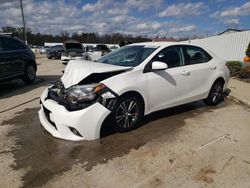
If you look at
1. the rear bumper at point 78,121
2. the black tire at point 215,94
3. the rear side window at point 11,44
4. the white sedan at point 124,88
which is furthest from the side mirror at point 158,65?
the rear side window at point 11,44

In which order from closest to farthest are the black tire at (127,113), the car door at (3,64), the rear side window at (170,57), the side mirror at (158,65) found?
1. the black tire at (127,113)
2. the side mirror at (158,65)
3. the rear side window at (170,57)
4. the car door at (3,64)

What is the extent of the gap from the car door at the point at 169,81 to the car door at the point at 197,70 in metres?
0.14

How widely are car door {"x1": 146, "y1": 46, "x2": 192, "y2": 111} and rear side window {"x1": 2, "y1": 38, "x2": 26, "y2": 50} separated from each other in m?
5.59

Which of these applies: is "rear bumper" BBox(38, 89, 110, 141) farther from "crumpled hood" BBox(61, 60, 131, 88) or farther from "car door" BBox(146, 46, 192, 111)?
"car door" BBox(146, 46, 192, 111)

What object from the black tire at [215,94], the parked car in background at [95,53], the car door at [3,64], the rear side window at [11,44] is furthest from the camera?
the parked car in background at [95,53]

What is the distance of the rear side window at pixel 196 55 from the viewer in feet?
17.5

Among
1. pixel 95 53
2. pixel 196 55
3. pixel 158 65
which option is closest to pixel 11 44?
pixel 158 65

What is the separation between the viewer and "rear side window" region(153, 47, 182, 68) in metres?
4.76

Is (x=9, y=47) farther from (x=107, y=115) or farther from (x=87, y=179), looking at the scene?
(x=87, y=179)

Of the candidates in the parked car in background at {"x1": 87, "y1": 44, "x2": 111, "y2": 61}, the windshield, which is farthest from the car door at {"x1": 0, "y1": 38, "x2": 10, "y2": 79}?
the windshield

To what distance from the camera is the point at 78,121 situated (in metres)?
3.68

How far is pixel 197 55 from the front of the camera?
5.57 m

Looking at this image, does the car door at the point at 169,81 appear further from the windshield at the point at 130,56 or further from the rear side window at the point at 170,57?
the windshield at the point at 130,56

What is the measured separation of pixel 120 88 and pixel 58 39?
268ft
